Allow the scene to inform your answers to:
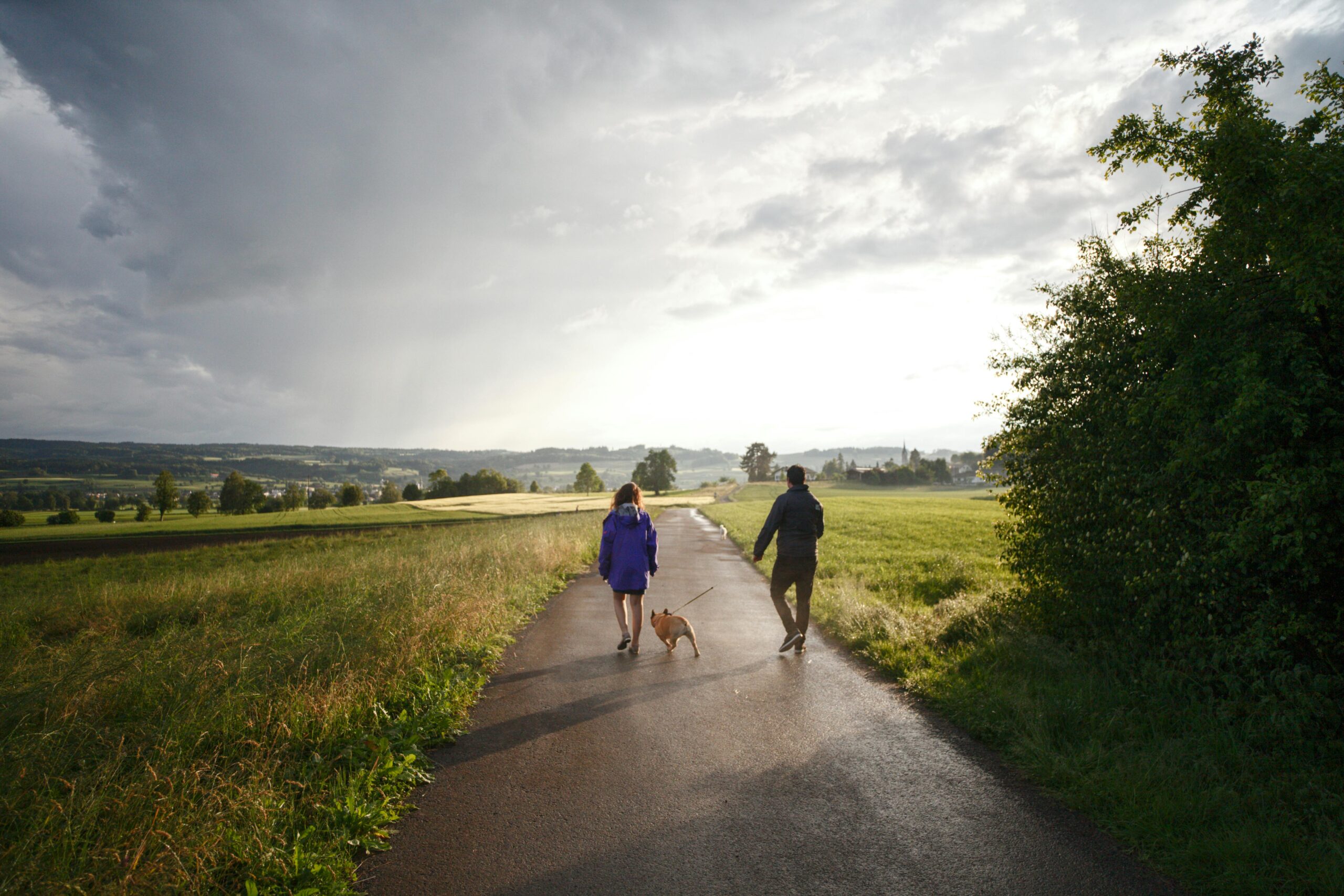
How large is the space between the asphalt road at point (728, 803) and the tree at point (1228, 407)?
2353mm

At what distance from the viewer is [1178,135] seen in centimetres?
520

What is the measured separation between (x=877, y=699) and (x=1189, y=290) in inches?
188

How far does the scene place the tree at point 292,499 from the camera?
73312 mm

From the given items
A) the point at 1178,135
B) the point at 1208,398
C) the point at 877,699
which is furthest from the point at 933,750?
the point at 1178,135

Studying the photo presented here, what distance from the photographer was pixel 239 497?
227 ft

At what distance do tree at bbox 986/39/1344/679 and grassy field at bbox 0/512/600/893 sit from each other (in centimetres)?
660

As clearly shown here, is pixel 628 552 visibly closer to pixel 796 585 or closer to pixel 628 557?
pixel 628 557

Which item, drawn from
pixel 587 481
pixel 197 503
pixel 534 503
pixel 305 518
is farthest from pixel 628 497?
pixel 587 481

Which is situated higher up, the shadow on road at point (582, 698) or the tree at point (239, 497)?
the shadow on road at point (582, 698)

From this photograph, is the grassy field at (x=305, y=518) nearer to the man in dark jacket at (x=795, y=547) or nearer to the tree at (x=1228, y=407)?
the man in dark jacket at (x=795, y=547)

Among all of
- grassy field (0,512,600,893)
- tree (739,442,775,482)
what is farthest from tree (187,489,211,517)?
tree (739,442,775,482)

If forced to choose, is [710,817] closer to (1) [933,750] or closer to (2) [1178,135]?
(1) [933,750]

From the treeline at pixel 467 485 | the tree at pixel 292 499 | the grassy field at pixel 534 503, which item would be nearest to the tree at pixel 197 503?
the tree at pixel 292 499

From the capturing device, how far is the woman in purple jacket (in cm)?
807
